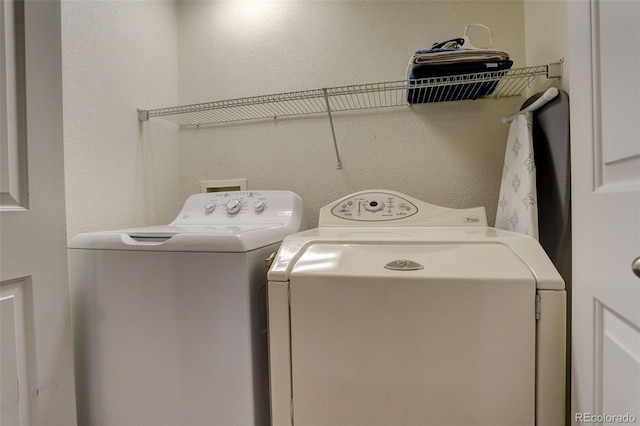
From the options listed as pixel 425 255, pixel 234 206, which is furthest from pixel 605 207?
pixel 234 206

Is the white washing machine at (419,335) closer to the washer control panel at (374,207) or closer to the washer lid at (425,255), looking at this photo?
the washer lid at (425,255)

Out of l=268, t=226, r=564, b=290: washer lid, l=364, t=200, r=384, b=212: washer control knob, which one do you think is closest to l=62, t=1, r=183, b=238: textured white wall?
l=268, t=226, r=564, b=290: washer lid

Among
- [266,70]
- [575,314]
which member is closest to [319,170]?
[266,70]

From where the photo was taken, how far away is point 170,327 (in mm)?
827

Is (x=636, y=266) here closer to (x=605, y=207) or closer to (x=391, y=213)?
(x=605, y=207)

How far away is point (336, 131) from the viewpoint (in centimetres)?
146

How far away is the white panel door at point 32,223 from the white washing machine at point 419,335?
Answer: 554 mm

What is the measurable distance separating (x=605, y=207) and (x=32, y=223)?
1.20 meters

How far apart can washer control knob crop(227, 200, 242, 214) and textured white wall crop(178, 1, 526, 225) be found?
272 millimetres

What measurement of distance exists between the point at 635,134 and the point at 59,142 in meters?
1.20

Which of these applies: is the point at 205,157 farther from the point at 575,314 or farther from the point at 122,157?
the point at 575,314

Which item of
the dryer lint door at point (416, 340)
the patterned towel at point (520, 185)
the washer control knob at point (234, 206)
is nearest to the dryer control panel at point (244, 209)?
the washer control knob at point (234, 206)

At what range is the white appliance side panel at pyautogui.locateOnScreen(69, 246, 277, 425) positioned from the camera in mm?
792

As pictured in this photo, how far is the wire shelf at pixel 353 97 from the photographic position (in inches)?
41.6
